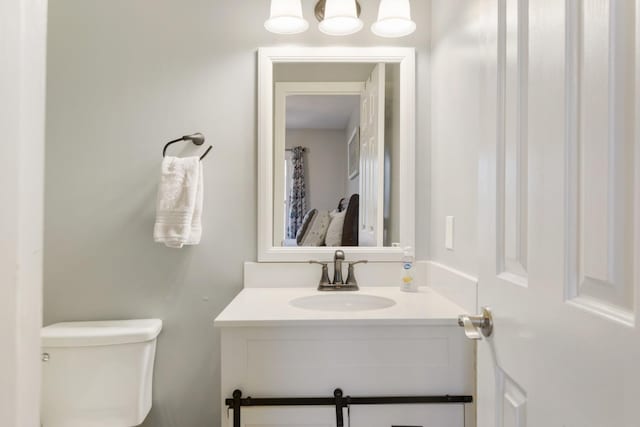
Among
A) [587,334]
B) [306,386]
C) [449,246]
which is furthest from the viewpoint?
[449,246]

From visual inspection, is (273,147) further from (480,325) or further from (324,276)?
(480,325)

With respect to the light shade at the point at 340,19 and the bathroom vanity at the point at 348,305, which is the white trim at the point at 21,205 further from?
the light shade at the point at 340,19

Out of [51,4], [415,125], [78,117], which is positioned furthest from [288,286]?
[51,4]

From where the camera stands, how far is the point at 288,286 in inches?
59.8

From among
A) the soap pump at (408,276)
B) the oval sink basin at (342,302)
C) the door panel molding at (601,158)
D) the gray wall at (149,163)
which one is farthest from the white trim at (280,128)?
the door panel molding at (601,158)

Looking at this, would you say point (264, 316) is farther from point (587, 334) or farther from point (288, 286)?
point (587, 334)

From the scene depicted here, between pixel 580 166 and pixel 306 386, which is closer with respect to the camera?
pixel 580 166

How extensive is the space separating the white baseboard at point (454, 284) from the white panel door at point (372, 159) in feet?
0.82

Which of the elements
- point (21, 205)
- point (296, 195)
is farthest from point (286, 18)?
point (21, 205)

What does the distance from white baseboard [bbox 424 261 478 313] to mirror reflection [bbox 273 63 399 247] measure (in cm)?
21

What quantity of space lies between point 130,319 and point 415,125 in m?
1.45

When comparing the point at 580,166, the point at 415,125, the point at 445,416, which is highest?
the point at 415,125

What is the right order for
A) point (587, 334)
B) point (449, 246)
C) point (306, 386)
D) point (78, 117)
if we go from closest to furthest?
point (587, 334)
point (306, 386)
point (449, 246)
point (78, 117)

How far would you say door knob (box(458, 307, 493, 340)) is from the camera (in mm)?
715
